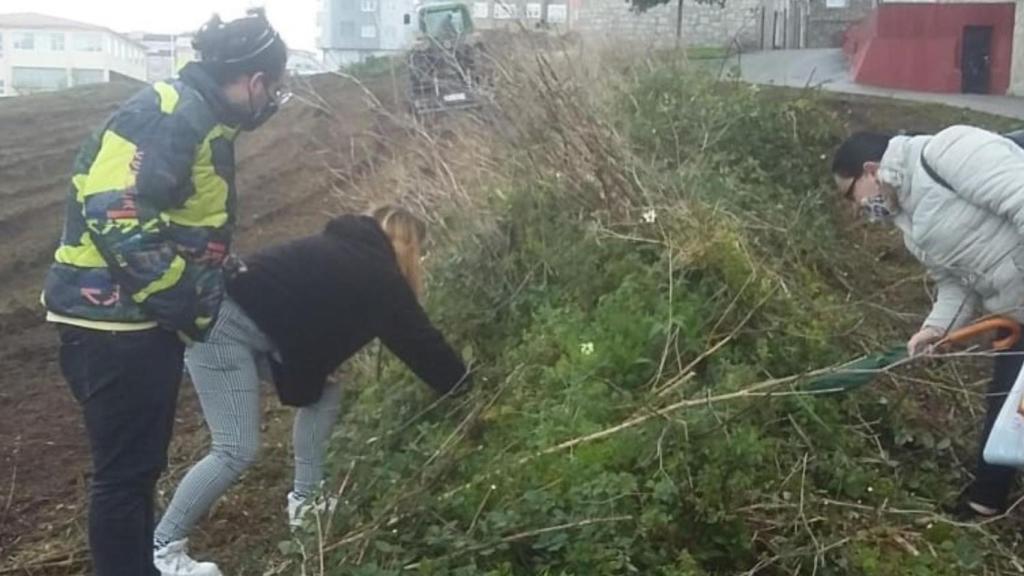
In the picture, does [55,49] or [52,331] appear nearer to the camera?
[52,331]

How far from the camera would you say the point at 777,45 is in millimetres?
29422

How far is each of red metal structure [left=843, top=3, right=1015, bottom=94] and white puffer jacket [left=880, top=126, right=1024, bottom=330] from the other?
15.6 metres

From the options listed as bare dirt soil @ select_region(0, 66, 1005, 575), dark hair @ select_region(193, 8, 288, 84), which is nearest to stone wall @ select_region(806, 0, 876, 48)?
bare dirt soil @ select_region(0, 66, 1005, 575)

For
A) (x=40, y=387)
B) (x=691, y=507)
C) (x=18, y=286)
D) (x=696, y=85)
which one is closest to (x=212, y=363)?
(x=691, y=507)

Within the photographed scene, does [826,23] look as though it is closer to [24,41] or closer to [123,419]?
[123,419]

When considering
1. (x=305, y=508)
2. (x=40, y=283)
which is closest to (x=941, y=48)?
(x=40, y=283)

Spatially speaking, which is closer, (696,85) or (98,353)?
(98,353)

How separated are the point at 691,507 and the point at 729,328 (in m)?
1.35

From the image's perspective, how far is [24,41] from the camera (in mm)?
74562

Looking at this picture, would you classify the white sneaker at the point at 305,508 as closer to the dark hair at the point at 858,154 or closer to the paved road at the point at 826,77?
the dark hair at the point at 858,154

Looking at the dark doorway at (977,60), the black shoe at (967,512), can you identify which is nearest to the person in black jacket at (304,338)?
the black shoe at (967,512)

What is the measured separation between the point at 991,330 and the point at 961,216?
422mm

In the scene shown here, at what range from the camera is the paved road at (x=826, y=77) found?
1580cm

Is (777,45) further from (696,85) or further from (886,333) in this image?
(886,333)
